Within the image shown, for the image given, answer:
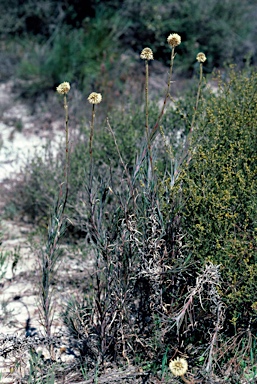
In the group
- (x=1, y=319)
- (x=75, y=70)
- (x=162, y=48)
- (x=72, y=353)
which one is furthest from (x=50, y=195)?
(x=162, y=48)

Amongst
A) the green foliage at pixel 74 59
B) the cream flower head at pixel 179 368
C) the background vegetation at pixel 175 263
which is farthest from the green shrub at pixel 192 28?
the cream flower head at pixel 179 368

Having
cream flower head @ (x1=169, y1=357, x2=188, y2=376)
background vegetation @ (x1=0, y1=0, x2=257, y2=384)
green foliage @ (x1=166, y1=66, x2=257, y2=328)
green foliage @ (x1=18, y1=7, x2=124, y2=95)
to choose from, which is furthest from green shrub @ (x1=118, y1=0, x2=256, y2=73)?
cream flower head @ (x1=169, y1=357, x2=188, y2=376)

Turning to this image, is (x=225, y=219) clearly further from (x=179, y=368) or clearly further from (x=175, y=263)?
(x=179, y=368)

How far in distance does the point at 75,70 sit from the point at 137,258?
4.93 metres

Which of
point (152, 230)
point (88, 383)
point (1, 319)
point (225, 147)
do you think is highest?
point (225, 147)

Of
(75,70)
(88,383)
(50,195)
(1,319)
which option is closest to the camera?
(88,383)

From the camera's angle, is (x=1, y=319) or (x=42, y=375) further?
(x=1, y=319)

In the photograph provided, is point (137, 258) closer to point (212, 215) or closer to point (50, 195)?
point (212, 215)

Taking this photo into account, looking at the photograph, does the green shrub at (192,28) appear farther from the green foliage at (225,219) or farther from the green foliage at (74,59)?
the green foliage at (225,219)

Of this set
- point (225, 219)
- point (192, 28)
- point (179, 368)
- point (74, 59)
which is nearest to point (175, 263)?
point (225, 219)

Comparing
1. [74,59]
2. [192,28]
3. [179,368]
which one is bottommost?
[179,368]

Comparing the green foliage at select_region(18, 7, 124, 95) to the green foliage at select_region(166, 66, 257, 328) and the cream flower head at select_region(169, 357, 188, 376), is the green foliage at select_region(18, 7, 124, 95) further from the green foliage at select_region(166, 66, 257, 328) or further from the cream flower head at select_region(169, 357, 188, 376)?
the cream flower head at select_region(169, 357, 188, 376)

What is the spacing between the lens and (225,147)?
9.67ft

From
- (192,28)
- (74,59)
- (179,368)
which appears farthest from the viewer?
(192,28)
